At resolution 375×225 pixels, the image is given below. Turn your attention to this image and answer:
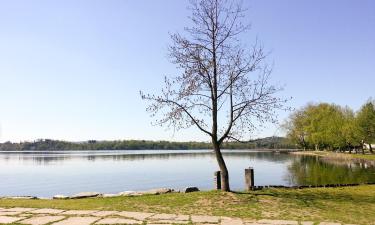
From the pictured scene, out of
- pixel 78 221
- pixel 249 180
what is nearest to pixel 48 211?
pixel 78 221

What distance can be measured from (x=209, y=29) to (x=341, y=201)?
35.5ft

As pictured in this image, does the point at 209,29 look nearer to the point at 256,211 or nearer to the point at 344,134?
the point at 256,211

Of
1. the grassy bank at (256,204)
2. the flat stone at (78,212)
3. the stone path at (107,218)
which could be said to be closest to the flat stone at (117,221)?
the stone path at (107,218)

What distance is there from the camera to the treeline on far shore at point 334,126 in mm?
76312

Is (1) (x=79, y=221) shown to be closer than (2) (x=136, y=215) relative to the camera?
Yes

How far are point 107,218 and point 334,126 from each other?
85.2 meters

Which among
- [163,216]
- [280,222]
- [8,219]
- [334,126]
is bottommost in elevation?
[280,222]

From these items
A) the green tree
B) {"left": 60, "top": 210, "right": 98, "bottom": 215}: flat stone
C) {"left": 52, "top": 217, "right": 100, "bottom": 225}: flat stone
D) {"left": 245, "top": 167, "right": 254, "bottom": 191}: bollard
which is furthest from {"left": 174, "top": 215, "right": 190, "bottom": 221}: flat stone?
the green tree

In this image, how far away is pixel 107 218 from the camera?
13.3 meters

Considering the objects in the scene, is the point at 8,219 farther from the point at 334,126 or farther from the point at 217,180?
the point at 334,126

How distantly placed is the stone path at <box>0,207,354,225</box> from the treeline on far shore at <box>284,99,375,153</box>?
69.4 meters

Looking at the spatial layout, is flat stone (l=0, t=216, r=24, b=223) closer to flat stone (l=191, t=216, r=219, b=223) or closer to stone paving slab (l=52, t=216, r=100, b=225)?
stone paving slab (l=52, t=216, r=100, b=225)

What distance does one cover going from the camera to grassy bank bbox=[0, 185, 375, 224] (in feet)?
47.7

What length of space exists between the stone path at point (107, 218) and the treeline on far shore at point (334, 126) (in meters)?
69.4
